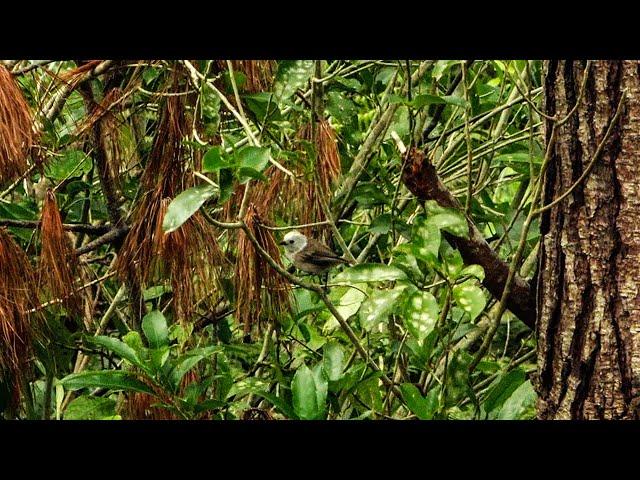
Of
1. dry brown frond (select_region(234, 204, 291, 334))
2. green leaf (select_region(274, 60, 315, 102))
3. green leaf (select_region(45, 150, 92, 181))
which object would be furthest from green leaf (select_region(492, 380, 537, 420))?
green leaf (select_region(45, 150, 92, 181))

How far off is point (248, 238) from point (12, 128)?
1.57 ft

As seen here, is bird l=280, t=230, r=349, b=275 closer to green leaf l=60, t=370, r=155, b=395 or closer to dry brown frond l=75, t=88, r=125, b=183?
dry brown frond l=75, t=88, r=125, b=183

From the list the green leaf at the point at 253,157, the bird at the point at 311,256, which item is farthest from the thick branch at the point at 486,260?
the bird at the point at 311,256

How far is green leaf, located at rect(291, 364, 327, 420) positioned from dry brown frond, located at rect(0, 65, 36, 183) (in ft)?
2.16

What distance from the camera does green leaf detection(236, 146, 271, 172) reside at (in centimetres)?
154

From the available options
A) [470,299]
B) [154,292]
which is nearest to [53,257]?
[154,292]

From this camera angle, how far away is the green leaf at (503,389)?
167cm

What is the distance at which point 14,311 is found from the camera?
1877 millimetres

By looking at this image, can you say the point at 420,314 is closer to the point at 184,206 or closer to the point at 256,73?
the point at 184,206

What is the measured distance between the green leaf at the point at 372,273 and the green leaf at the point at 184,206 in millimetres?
283

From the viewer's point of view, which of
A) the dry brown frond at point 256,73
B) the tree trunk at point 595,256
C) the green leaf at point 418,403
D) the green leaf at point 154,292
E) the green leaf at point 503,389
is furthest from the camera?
the green leaf at point 154,292

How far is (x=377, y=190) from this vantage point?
2.29m

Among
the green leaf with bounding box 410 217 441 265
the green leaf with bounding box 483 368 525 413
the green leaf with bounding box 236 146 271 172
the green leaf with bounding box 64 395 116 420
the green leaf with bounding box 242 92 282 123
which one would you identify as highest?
the green leaf with bounding box 242 92 282 123

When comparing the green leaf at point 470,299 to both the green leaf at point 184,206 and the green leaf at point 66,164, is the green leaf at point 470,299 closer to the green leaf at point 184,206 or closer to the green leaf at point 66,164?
the green leaf at point 184,206
